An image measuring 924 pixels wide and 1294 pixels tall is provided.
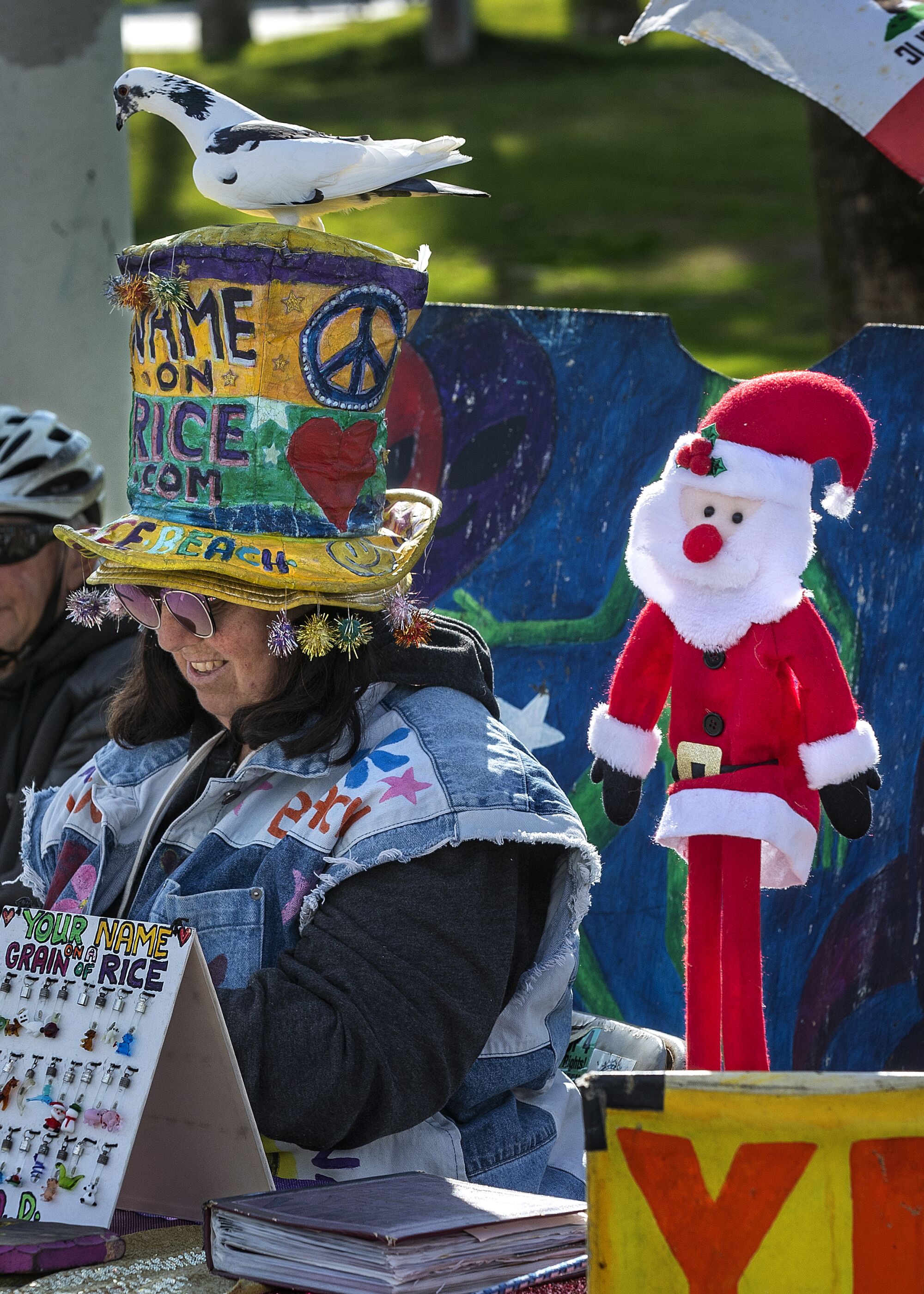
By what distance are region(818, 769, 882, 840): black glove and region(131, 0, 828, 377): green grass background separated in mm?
5855

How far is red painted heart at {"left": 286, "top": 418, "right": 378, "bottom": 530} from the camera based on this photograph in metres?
2.30

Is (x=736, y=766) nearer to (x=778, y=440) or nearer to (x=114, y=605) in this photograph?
(x=778, y=440)

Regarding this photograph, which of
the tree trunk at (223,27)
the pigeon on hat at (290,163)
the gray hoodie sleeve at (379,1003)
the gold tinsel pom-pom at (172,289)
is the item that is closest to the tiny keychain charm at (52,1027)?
the gray hoodie sleeve at (379,1003)

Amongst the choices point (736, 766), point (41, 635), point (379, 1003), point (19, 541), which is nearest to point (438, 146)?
point (736, 766)

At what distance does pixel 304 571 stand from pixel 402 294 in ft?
1.44

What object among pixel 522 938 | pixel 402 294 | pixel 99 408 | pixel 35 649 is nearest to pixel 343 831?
pixel 522 938

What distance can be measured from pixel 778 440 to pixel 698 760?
0.44 m

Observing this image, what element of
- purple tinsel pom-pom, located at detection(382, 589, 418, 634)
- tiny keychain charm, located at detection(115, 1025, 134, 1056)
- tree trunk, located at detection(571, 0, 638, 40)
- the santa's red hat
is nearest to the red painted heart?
purple tinsel pom-pom, located at detection(382, 589, 418, 634)

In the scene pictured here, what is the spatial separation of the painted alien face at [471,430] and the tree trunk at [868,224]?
140 cm

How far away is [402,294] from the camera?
7.66 ft

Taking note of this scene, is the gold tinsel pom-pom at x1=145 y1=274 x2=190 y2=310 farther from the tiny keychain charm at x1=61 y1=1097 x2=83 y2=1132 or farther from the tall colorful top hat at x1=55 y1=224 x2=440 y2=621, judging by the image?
the tiny keychain charm at x1=61 y1=1097 x2=83 y2=1132

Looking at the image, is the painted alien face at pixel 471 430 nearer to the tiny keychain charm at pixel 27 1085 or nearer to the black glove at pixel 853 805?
the black glove at pixel 853 805

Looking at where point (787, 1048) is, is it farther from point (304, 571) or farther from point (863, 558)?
point (304, 571)

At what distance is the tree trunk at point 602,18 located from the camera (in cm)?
1745
